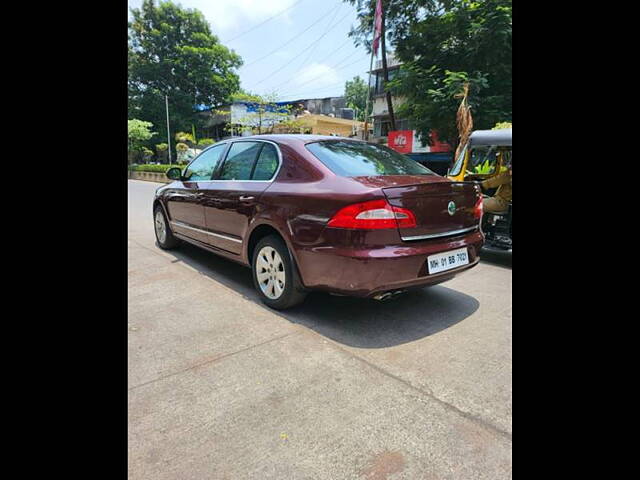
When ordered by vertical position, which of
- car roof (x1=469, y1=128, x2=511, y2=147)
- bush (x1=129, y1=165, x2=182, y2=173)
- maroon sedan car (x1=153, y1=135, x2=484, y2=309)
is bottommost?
maroon sedan car (x1=153, y1=135, x2=484, y2=309)

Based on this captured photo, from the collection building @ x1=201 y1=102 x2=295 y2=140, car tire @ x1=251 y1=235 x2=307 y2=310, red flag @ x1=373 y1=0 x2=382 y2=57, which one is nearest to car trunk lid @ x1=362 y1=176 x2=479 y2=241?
car tire @ x1=251 y1=235 x2=307 y2=310

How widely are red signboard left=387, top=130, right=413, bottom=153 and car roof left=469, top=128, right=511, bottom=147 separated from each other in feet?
43.8

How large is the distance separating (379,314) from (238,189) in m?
1.77

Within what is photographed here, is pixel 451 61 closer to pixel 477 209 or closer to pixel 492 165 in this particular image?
pixel 492 165

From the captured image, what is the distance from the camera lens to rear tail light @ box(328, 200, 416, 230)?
2818mm

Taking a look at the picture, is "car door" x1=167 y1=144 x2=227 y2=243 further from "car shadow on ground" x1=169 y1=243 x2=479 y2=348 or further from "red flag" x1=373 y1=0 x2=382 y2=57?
"red flag" x1=373 y1=0 x2=382 y2=57

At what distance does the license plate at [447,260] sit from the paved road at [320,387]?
1.62ft

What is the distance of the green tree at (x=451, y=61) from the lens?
1427 cm

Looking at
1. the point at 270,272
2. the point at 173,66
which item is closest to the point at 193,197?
the point at 270,272
